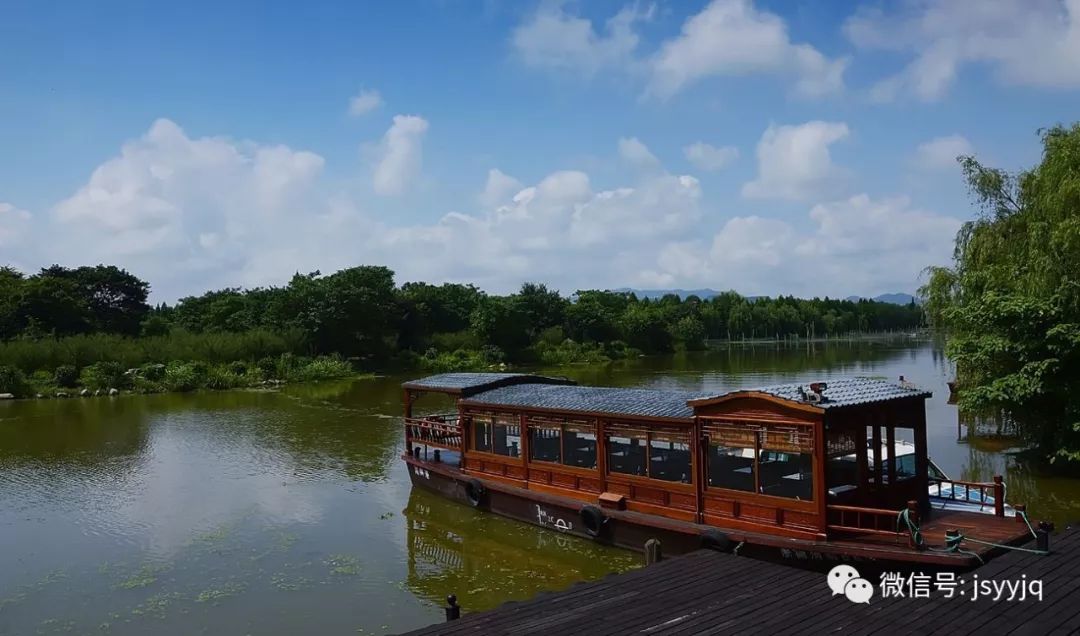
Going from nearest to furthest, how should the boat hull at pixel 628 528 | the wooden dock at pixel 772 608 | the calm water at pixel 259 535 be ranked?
1. the wooden dock at pixel 772 608
2. the boat hull at pixel 628 528
3. the calm water at pixel 259 535

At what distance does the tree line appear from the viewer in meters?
52.0

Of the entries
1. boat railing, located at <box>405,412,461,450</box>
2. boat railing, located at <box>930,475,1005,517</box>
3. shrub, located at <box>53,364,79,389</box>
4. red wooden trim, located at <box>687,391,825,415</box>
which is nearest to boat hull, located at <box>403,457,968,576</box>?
boat railing, located at <box>405,412,461,450</box>

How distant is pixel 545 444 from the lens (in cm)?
1474

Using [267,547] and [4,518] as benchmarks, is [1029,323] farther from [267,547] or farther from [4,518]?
[4,518]

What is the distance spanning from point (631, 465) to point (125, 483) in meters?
13.6

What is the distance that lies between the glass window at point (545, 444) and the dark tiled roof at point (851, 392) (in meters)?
4.30

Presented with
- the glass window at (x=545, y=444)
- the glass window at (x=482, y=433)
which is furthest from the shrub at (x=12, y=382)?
the glass window at (x=545, y=444)

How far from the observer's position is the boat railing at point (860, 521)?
368 inches

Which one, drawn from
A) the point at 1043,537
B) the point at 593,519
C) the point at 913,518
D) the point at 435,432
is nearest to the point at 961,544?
the point at 913,518

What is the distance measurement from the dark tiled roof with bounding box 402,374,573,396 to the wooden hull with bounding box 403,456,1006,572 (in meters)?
1.61

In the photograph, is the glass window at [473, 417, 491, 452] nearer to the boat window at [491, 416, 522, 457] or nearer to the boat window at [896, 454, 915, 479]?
the boat window at [491, 416, 522, 457]

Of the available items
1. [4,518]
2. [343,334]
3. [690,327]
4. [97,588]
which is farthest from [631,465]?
[690,327]

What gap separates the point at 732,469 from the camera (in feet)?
38.6

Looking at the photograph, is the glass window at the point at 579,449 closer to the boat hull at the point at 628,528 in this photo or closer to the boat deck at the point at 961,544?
the boat hull at the point at 628,528
